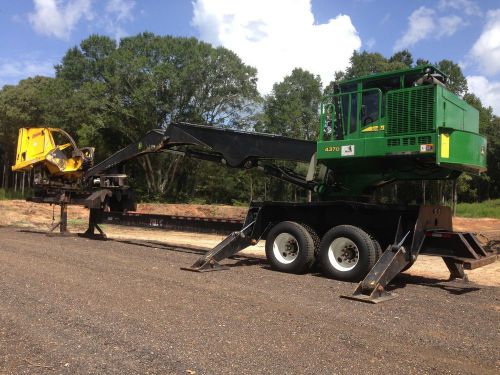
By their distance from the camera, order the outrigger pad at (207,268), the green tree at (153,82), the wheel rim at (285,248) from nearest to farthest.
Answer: the outrigger pad at (207,268) < the wheel rim at (285,248) < the green tree at (153,82)

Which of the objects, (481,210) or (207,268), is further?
(481,210)

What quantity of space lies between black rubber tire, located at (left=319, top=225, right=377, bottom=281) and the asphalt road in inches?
12.8

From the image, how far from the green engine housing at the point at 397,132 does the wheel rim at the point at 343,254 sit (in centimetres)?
139

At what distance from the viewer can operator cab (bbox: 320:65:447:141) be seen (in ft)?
29.5

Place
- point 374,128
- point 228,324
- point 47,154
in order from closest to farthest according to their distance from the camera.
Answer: point 228,324 < point 374,128 < point 47,154

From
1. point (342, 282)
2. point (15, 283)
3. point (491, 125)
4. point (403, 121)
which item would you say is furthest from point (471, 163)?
point (491, 125)

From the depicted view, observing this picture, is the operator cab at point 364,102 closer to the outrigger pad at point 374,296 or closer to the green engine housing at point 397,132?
the green engine housing at point 397,132

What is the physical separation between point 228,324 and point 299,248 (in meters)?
4.15

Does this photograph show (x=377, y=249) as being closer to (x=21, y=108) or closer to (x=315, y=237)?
(x=315, y=237)

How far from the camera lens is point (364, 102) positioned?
951 cm

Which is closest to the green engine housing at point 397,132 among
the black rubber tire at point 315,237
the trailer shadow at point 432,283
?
the black rubber tire at point 315,237

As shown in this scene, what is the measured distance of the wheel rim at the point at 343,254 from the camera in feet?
30.9

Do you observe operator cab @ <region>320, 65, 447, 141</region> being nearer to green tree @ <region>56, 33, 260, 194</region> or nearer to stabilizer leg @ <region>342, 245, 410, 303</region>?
stabilizer leg @ <region>342, 245, 410, 303</region>

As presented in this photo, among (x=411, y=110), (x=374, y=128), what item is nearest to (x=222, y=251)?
(x=374, y=128)
